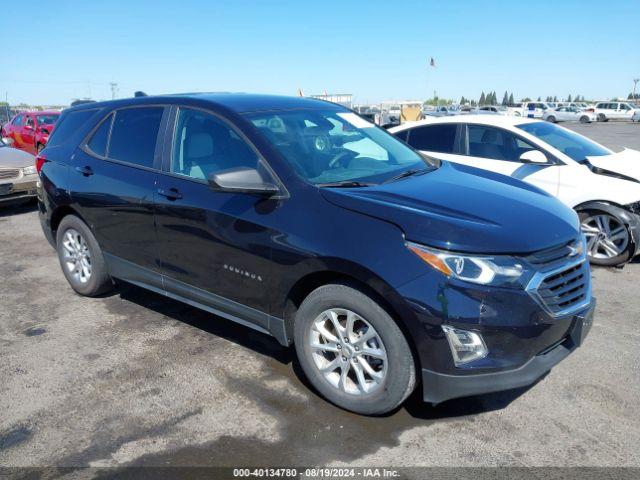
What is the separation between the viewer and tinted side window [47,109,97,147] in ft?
15.7

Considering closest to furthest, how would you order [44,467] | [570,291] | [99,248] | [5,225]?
[44,467]
[570,291]
[99,248]
[5,225]

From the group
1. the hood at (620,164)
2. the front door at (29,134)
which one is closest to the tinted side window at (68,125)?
the hood at (620,164)

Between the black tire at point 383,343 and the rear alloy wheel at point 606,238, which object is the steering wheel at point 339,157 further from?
the rear alloy wheel at point 606,238

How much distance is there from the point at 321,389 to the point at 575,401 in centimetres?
155

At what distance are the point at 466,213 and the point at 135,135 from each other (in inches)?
107

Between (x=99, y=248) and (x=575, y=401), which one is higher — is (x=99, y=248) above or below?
above

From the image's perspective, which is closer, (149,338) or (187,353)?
(187,353)

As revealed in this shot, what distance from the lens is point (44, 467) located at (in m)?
2.65

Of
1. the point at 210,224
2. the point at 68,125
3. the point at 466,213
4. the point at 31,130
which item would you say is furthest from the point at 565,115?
the point at 210,224

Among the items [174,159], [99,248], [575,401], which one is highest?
[174,159]

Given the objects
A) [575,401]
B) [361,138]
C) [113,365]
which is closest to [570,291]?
[575,401]

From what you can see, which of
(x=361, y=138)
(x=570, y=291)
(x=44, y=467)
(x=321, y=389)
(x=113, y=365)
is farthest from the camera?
(x=361, y=138)

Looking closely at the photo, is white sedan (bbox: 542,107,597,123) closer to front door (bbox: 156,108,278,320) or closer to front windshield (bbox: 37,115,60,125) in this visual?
front windshield (bbox: 37,115,60,125)

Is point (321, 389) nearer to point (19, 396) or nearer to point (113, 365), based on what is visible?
point (113, 365)
